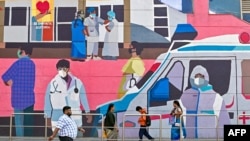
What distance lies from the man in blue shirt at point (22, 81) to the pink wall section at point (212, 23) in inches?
271

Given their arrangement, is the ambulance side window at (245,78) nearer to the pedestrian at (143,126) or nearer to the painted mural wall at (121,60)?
the painted mural wall at (121,60)

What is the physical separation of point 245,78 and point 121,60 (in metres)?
5.08

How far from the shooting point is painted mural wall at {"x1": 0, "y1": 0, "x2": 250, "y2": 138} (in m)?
18.7

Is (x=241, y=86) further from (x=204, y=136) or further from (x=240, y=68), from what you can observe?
(x=204, y=136)

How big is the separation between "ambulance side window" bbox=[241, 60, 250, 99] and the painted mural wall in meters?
0.04

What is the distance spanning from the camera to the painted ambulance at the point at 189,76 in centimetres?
1856

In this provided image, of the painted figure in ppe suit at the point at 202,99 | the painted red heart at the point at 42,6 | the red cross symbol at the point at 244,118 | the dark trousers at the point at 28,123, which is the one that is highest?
the painted red heart at the point at 42,6

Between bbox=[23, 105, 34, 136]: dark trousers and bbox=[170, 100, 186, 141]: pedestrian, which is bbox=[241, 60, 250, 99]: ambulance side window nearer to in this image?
bbox=[170, 100, 186, 141]: pedestrian

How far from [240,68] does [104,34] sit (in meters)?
5.74

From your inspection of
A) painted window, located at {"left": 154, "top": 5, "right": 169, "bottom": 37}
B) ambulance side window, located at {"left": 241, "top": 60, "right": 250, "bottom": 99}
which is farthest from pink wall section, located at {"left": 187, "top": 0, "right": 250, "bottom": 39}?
ambulance side window, located at {"left": 241, "top": 60, "right": 250, "bottom": 99}

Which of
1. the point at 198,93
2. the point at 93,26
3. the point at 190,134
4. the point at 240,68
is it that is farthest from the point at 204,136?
the point at 93,26

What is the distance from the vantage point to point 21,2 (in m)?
19.5

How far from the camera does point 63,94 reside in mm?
18984

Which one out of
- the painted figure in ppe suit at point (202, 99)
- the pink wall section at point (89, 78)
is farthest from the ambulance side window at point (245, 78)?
the pink wall section at point (89, 78)
